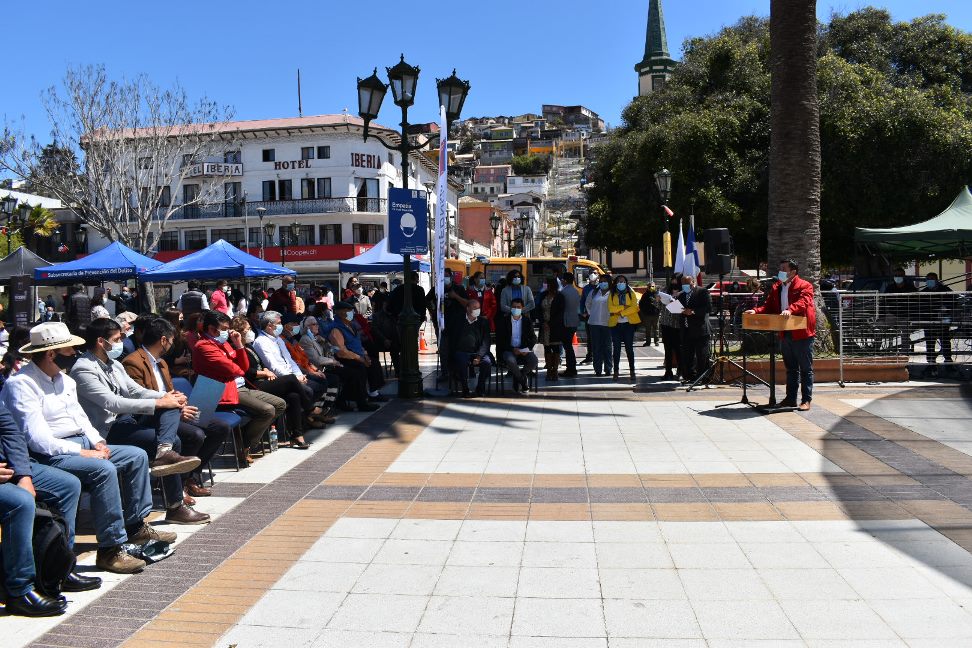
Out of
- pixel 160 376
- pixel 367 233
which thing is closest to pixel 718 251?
pixel 160 376

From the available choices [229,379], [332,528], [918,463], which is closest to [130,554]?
[332,528]

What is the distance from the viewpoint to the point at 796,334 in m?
10.3

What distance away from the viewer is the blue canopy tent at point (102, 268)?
57.0 feet

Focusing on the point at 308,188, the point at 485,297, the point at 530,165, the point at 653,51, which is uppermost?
the point at 653,51

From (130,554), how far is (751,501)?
15.2ft

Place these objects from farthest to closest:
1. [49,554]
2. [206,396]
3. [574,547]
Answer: [206,396] → [574,547] → [49,554]

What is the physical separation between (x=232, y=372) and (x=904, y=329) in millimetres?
10506

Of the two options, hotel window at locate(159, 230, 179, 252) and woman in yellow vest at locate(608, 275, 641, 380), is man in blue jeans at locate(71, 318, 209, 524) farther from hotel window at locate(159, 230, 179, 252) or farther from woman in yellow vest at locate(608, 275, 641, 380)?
hotel window at locate(159, 230, 179, 252)

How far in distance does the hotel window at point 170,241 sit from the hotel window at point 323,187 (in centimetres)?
1108

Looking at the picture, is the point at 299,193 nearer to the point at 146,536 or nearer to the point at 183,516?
the point at 183,516

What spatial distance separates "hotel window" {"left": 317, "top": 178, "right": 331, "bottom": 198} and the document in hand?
1961 inches

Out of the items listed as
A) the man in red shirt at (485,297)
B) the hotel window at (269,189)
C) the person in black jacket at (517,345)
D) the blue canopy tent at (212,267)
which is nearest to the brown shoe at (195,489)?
the person in black jacket at (517,345)

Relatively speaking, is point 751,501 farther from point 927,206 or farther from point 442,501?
point 927,206

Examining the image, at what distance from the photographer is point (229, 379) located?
24.5 feet
